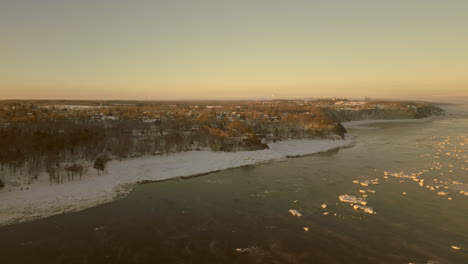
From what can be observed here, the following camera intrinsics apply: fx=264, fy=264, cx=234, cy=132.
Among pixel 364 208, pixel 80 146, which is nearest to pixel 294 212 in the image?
pixel 364 208

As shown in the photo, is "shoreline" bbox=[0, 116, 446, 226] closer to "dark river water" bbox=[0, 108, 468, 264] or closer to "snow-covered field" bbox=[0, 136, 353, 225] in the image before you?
"snow-covered field" bbox=[0, 136, 353, 225]

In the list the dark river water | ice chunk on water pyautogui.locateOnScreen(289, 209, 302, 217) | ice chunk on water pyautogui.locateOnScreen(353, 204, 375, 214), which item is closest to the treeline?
the dark river water

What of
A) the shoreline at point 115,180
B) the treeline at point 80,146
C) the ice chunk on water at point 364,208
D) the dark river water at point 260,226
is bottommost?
the dark river water at point 260,226

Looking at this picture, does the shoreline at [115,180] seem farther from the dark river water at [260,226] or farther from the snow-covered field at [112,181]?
the dark river water at [260,226]

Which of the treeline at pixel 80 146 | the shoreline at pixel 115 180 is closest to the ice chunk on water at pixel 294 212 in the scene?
the shoreline at pixel 115 180

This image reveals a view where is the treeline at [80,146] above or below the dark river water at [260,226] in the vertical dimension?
above

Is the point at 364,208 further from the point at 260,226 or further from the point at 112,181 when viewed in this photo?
the point at 112,181
